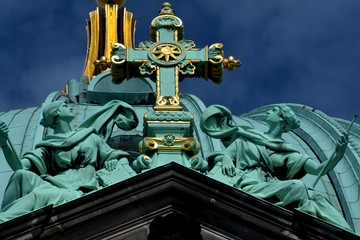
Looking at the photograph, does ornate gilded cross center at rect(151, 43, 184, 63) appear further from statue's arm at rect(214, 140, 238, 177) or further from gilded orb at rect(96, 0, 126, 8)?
gilded orb at rect(96, 0, 126, 8)

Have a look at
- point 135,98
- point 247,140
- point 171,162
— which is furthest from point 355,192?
point 171,162

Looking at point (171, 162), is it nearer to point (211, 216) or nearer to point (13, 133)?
point (211, 216)

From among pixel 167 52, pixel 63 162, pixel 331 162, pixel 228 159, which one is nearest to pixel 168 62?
pixel 167 52

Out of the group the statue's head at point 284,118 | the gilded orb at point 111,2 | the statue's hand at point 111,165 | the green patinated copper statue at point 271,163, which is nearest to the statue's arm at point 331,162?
the green patinated copper statue at point 271,163

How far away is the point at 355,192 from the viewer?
131ft

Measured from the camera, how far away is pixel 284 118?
1270 inches

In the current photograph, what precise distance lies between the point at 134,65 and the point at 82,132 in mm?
A: 1784

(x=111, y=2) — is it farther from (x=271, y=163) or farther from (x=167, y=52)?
(x=271, y=163)

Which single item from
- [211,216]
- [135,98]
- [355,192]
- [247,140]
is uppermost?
[135,98]

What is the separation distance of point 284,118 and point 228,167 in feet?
6.97

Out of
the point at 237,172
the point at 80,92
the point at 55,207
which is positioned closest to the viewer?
the point at 55,207

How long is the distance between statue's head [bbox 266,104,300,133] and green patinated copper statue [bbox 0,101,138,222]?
2.48m

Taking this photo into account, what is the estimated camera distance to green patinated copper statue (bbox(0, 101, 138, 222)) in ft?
97.1

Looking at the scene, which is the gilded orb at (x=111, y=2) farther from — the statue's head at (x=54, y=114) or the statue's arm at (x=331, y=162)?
the statue's arm at (x=331, y=162)
